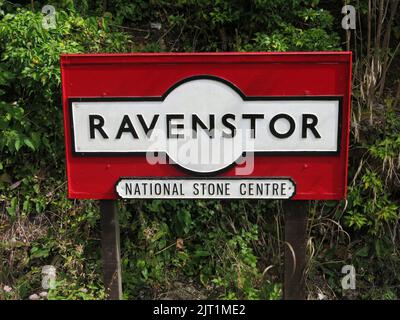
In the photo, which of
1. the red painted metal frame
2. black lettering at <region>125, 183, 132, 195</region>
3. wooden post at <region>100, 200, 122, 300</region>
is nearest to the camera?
the red painted metal frame

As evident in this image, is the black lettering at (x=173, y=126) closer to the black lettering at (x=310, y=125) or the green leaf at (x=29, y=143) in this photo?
the black lettering at (x=310, y=125)

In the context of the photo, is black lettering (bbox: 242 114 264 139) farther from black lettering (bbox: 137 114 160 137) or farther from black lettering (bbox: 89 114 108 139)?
black lettering (bbox: 89 114 108 139)

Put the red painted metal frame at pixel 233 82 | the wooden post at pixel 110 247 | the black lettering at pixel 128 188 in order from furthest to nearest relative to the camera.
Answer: the wooden post at pixel 110 247 < the black lettering at pixel 128 188 < the red painted metal frame at pixel 233 82

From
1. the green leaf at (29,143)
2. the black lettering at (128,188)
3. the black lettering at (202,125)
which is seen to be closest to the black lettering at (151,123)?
the black lettering at (202,125)

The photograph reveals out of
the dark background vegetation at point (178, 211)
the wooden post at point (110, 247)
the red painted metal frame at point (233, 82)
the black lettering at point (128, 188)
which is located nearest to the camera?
the red painted metal frame at point (233, 82)

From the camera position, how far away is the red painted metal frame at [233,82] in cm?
263

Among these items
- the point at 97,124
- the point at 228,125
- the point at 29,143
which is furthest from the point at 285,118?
the point at 29,143

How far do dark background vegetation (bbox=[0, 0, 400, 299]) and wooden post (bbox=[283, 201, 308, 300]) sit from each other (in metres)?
0.58

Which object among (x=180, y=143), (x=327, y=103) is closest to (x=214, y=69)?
(x=180, y=143)

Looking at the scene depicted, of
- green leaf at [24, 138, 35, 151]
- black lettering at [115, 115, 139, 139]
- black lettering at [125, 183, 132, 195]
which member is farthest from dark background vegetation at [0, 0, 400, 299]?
black lettering at [115, 115, 139, 139]

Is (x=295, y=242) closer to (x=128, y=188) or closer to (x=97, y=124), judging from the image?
(x=128, y=188)

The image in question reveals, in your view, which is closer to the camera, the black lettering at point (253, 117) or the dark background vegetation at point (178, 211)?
the black lettering at point (253, 117)

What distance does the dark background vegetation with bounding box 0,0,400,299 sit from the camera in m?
3.66

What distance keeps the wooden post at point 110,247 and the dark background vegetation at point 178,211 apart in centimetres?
59
